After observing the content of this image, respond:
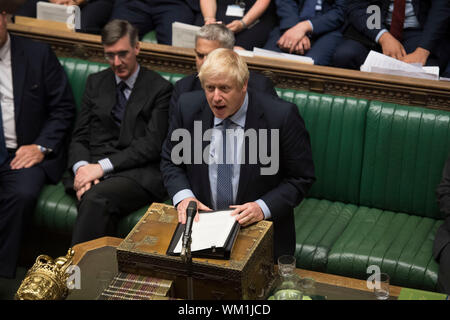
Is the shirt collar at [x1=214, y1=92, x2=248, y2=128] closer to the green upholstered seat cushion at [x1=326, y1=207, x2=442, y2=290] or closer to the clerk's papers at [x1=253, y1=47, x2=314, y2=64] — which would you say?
the green upholstered seat cushion at [x1=326, y1=207, x2=442, y2=290]

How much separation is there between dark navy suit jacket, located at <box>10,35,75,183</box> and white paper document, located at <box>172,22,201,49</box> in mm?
761

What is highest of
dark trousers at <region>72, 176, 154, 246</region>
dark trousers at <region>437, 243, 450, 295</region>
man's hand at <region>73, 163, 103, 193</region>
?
man's hand at <region>73, 163, 103, 193</region>

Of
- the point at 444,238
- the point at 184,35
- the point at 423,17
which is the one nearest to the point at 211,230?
the point at 444,238

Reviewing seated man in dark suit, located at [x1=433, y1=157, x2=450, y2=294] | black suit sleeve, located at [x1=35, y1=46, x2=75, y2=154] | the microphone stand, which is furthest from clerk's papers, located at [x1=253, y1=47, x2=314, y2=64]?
the microphone stand

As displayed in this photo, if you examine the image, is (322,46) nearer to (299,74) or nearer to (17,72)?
(299,74)

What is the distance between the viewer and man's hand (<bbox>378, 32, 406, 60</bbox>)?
4555 millimetres

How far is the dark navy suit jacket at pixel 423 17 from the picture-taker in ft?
14.9

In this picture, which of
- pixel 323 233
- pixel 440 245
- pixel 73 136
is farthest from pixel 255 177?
pixel 73 136

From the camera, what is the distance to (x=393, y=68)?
4.22m

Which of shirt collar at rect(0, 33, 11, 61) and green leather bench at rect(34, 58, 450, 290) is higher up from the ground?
shirt collar at rect(0, 33, 11, 61)

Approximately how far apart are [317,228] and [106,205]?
1179 millimetres

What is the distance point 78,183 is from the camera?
414 centimetres
